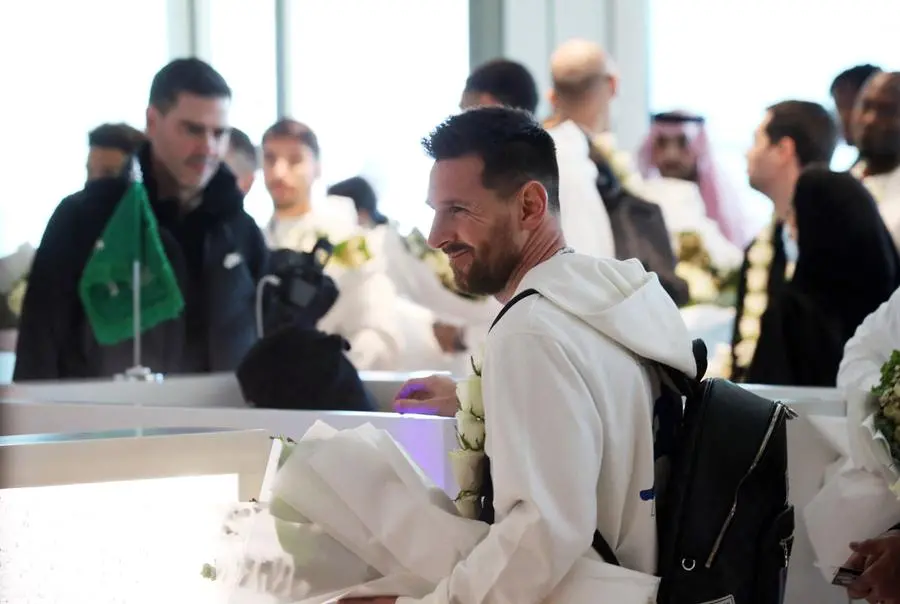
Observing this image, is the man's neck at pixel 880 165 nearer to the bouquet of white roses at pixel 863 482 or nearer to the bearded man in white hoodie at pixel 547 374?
the bouquet of white roses at pixel 863 482

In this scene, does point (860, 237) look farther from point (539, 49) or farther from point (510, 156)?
point (539, 49)

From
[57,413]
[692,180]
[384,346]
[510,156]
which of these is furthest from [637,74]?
[510,156]

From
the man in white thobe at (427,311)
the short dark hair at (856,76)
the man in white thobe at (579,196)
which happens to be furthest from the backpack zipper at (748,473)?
the short dark hair at (856,76)

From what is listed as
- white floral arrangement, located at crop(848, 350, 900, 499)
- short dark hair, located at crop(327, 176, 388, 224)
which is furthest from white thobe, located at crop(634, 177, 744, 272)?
white floral arrangement, located at crop(848, 350, 900, 499)

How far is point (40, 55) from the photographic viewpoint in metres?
7.98

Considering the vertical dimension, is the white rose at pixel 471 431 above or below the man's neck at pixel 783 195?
below

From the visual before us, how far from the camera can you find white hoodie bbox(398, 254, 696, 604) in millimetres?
1715

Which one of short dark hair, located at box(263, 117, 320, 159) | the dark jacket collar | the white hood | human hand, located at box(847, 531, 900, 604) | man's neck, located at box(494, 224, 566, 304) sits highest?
short dark hair, located at box(263, 117, 320, 159)

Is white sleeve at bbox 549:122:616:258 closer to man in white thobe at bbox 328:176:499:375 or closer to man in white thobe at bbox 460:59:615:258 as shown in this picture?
man in white thobe at bbox 460:59:615:258

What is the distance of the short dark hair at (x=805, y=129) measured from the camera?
547cm

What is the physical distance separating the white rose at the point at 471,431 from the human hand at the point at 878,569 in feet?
3.29

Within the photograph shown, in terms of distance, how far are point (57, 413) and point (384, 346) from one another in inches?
109

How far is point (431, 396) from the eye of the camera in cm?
267

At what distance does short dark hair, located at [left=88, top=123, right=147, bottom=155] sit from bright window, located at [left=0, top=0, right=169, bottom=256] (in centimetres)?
112
